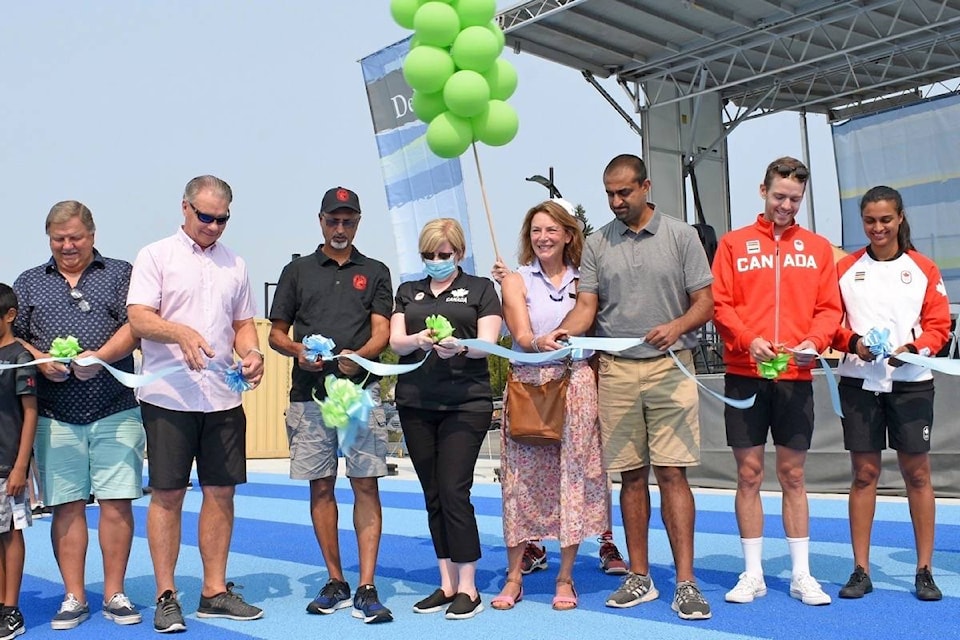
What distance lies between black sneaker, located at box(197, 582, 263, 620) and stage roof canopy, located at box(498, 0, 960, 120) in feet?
36.2

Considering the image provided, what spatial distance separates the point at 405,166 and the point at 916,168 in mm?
6812

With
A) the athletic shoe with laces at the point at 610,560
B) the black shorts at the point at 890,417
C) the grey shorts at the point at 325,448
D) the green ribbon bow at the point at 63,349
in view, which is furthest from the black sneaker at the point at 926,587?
the green ribbon bow at the point at 63,349

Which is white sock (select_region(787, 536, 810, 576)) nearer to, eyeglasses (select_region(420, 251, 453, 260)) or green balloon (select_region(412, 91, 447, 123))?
eyeglasses (select_region(420, 251, 453, 260))

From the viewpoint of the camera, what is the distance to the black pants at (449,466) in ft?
13.5

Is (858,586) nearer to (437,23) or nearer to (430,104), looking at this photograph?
(430,104)

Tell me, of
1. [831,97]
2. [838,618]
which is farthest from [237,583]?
[831,97]

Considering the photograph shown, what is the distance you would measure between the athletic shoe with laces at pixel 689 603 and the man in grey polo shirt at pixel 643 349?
3.7 inches

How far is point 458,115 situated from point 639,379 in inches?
72.0

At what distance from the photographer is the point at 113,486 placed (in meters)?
4.16

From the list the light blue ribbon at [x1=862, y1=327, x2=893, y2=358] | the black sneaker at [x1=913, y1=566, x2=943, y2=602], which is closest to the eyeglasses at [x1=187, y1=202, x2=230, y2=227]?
the light blue ribbon at [x1=862, y1=327, x2=893, y2=358]

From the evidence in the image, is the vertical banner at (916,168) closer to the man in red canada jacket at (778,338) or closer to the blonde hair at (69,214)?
the man in red canada jacket at (778,338)

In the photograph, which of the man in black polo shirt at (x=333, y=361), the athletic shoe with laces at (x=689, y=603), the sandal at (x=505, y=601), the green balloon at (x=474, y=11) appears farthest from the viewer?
the green balloon at (x=474, y=11)

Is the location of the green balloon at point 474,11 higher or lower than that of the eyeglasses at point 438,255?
higher

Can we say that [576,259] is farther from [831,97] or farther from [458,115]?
[831,97]
